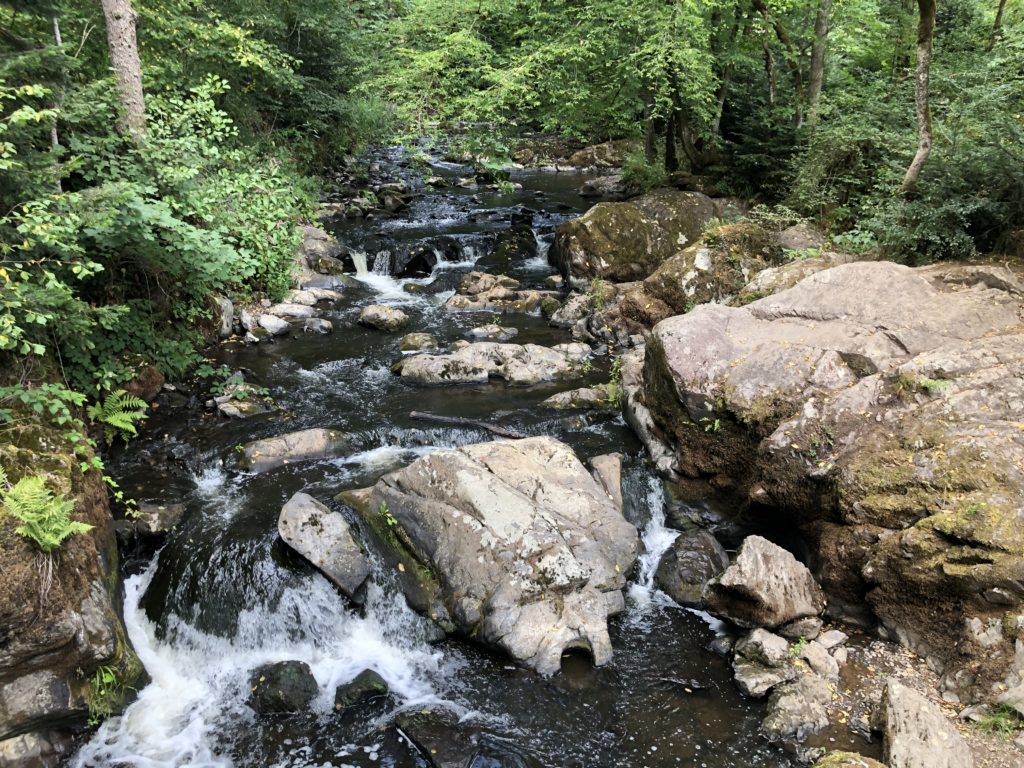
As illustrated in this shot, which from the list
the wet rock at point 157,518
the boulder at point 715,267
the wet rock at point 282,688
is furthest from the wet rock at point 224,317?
the boulder at point 715,267

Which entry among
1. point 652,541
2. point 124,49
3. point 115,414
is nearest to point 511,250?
point 124,49

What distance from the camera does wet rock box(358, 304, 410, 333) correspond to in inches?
550

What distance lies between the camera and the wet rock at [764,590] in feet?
21.6

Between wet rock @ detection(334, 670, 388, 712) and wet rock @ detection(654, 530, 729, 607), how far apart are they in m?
3.58

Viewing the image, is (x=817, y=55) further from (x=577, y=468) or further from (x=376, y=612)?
(x=376, y=612)

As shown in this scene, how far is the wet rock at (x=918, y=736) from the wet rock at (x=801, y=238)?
997cm

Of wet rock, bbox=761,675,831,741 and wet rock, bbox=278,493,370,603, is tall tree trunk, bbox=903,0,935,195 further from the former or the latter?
wet rock, bbox=278,493,370,603

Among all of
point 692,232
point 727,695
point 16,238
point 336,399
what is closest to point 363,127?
point 692,232

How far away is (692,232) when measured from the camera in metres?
16.0

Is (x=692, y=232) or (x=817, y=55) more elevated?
(x=817, y=55)

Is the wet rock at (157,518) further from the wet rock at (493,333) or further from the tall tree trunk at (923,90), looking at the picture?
the tall tree trunk at (923,90)

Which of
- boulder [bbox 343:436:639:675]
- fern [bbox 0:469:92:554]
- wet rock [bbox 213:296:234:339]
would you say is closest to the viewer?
fern [bbox 0:469:92:554]

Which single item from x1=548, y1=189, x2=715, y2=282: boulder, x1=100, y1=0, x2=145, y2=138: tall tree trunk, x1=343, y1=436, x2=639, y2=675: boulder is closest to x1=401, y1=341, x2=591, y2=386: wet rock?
x1=343, y1=436, x2=639, y2=675: boulder

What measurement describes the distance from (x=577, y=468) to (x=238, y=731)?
4810 mm
